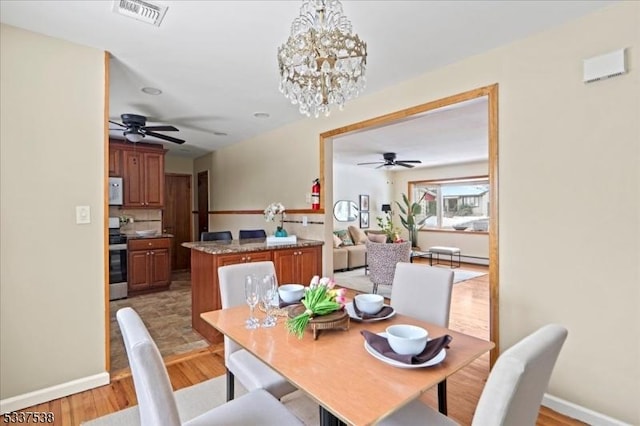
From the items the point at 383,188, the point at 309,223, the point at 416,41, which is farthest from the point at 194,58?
the point at 383,188

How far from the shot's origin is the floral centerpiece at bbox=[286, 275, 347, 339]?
53.8 inches

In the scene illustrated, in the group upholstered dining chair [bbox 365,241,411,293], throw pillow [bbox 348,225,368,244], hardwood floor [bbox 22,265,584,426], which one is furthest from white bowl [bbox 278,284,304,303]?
throw pillow [bbox 348,225,368,244]

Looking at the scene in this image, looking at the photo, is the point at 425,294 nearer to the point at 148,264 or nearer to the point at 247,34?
the point at 247,34

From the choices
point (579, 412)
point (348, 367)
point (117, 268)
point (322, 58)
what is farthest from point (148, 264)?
point (579, 412)

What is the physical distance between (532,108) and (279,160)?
3.24m

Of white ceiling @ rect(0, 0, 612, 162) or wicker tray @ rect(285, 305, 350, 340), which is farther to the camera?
white ceiling @ rect(0, 0, 612, 162)

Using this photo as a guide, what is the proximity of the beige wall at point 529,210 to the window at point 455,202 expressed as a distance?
6.20 metres

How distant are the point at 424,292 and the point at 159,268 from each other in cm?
451

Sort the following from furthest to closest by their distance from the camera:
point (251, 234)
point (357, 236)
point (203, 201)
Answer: point (357, 236) → point (203, 201) → point (251, 234)

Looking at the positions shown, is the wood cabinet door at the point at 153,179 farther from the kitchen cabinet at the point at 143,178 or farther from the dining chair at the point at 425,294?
the dining chair at the point at 425,294

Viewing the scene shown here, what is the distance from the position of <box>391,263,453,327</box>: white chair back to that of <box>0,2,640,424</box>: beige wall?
803mm

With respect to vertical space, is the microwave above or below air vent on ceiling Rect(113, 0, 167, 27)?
below

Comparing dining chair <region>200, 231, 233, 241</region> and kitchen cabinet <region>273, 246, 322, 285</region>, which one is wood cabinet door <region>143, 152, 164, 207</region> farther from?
kitchen cabinet <region>273, 246, 322, 285</region>

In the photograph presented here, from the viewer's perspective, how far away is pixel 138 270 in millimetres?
4891
